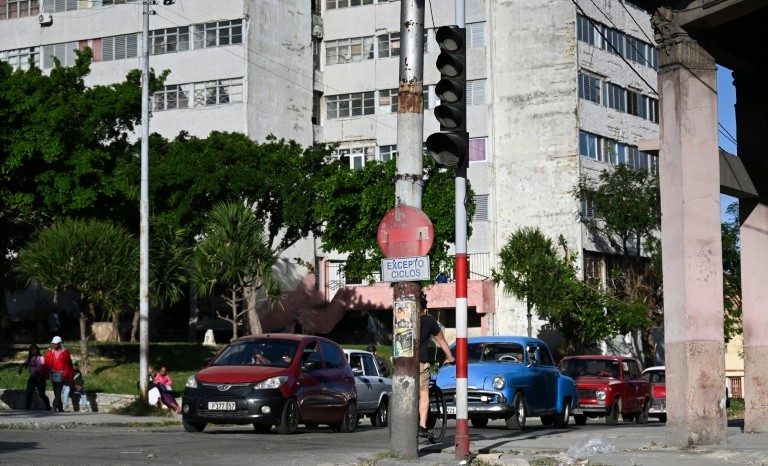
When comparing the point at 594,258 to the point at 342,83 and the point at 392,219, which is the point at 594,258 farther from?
the point at 392,219

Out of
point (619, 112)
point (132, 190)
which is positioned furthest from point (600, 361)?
point (619, 112)

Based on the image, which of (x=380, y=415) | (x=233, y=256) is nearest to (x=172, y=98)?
(x=233, y=256)

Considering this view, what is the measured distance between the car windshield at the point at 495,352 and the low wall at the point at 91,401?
10972 millimetres

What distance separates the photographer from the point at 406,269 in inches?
568

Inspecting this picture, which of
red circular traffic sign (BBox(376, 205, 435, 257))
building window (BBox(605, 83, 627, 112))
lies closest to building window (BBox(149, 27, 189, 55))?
building window (BBox(605, 83, 627, 112))

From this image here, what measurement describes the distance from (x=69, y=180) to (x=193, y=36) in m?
21.0

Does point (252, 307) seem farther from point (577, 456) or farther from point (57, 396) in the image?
point (577, 456)

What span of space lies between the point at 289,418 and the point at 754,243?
307 inches

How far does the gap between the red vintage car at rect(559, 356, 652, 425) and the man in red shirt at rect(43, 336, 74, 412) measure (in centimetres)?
1163

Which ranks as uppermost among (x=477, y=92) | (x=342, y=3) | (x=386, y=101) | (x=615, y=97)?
(x=342, y=3)

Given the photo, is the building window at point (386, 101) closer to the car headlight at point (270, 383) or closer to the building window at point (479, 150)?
the building window at point (479, 150)

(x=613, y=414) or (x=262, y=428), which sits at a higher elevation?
(x=262, y=428)

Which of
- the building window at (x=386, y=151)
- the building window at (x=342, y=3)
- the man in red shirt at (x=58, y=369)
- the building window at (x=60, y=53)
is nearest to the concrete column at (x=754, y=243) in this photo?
the man in red shirt at (x=58, y=369)

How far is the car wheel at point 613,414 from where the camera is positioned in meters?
30.2
